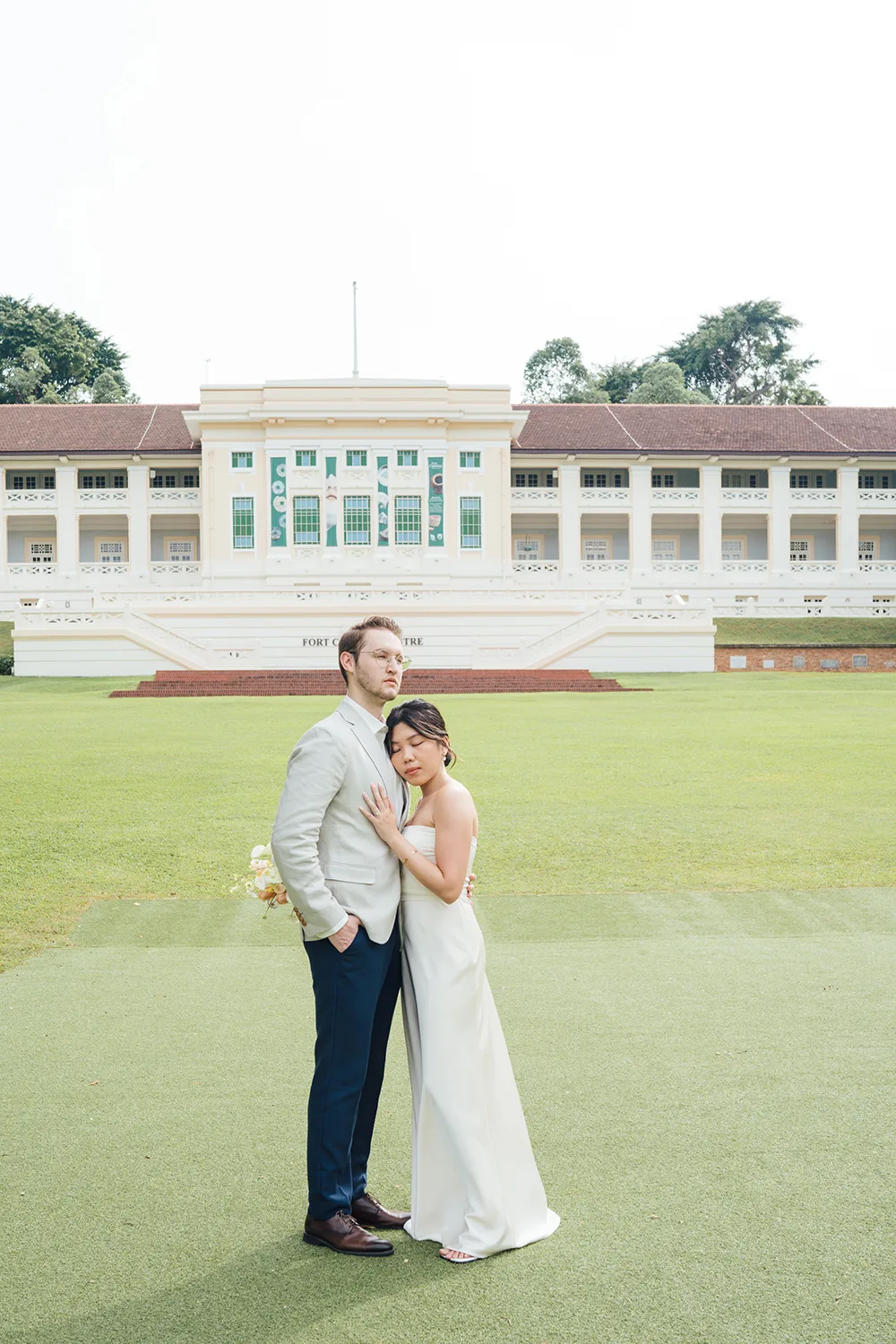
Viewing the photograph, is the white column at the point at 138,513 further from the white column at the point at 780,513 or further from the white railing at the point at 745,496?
the white column at the point at 780,513

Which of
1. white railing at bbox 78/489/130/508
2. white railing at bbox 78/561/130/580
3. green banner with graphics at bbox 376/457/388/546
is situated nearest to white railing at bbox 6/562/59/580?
white railing at bbox 78/561/130/580

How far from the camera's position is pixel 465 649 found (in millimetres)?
31328

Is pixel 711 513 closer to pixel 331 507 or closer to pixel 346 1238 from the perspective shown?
pixel 331 507

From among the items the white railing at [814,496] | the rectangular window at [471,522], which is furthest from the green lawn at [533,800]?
the white railing at [814,496]

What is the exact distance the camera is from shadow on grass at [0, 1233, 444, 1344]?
2992 mm

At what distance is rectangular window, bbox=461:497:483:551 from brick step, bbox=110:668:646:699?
1594 centimetres

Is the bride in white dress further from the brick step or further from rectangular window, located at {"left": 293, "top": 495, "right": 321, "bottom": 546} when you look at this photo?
rectangular window, located at {"left": 293, "top": 495, "right": 321, "bottom": 546}

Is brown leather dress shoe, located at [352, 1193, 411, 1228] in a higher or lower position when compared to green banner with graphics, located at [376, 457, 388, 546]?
lower

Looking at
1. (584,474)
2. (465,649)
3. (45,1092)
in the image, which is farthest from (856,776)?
(584,474)

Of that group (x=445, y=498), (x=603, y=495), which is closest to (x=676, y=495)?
(x=603, y=495)

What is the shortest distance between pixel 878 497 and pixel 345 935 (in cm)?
4688

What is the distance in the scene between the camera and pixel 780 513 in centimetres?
4591

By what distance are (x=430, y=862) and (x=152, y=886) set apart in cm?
557

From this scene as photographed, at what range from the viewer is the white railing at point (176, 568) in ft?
145
